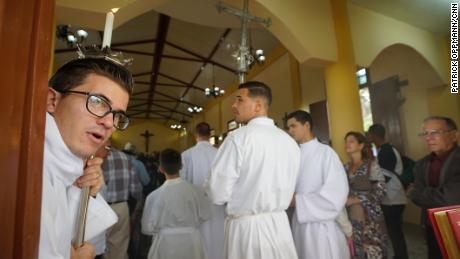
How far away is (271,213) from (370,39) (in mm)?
3570

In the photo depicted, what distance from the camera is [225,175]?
1688 millimetres

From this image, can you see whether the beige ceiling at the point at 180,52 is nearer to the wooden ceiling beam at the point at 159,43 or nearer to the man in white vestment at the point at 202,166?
the wooden ceiling beam at the point at 159,43

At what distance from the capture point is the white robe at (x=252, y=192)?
1.70 metres

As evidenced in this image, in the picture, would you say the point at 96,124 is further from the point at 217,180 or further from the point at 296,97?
the point at 296,97

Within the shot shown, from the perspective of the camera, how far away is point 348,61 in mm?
3615

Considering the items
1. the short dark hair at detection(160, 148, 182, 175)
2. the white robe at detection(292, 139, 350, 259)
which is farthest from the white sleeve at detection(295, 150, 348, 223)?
the short dark hair at detection(160, 148, 182, 175)

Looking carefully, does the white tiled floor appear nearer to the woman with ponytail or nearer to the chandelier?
the woman with ponytail

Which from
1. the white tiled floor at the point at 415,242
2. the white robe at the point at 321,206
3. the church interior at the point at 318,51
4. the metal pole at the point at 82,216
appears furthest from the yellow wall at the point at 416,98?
the metal pole at the point at 82,216

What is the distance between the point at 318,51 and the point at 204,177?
2187 mm

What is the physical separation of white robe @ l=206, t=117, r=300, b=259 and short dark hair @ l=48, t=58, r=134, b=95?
3.41ft

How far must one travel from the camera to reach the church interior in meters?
3.32

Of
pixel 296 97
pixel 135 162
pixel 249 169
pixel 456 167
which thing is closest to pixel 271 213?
pixel 249 169

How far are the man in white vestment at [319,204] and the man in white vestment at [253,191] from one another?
34 cm

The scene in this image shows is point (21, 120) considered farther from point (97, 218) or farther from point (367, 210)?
point (367, 210)
